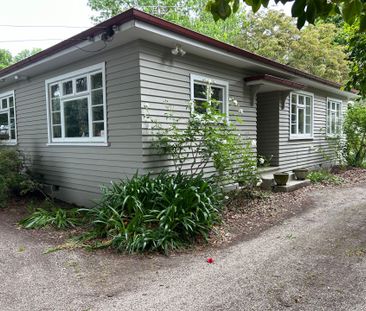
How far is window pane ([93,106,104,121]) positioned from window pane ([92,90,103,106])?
0.10 meters

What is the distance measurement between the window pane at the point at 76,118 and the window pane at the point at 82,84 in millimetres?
219

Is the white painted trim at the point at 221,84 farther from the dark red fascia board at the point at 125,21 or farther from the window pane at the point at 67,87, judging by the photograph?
the window pane at the point at 67,87

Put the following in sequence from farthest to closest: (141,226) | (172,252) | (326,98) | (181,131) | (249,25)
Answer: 1. (249,25)
2. (326,98)
3. (181,131)
4. (141,226)
5. (172,252)

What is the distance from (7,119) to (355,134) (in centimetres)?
1212

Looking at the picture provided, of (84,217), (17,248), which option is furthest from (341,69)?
(17,248)

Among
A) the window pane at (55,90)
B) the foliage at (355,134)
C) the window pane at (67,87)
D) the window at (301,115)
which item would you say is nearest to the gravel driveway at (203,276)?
the window pane at (67,87)

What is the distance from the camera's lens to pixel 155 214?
16.4 ft

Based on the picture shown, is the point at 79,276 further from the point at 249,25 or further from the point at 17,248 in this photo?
the point at 249,25

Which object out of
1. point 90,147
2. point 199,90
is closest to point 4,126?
point 90,147

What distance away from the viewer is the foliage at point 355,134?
39.3ft

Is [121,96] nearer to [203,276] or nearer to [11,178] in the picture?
[11,178]

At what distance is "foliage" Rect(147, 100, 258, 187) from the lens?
6.06 meters

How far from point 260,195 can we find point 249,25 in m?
17.3

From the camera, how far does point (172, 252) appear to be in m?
4.47
